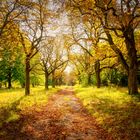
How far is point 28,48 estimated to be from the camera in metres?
29.6

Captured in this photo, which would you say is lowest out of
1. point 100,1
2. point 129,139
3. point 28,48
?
point 129,139

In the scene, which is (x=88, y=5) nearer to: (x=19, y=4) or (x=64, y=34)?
(x=19, y=4)

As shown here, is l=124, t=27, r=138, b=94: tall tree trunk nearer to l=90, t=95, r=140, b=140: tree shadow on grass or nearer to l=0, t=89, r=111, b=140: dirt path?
l=90, t=95, r=140, b=140: tree shadow on grass

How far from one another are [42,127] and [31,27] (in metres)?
18.1

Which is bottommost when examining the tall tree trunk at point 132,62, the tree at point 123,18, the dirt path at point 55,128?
the dirt path at point 55,128

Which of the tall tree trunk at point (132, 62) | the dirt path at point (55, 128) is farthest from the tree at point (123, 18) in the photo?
the dirt path at point (55, 128)

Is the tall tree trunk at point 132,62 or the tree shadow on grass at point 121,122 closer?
the tree shadow on grass at point 121,122

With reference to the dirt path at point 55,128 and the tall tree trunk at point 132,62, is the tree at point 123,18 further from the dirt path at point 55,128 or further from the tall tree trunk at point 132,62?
the dirt path at point 55,128

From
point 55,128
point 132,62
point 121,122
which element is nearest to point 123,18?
point 132,62

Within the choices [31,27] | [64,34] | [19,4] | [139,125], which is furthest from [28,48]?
[139,125]

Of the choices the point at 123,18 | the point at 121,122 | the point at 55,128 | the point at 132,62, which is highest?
the point at 123,18

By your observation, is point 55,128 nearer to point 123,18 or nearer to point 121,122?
point 121,122

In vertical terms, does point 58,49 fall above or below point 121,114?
above

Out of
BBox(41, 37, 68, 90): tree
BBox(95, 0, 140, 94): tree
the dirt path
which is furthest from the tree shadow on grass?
BBox(41, 37, 68, 90): tree
